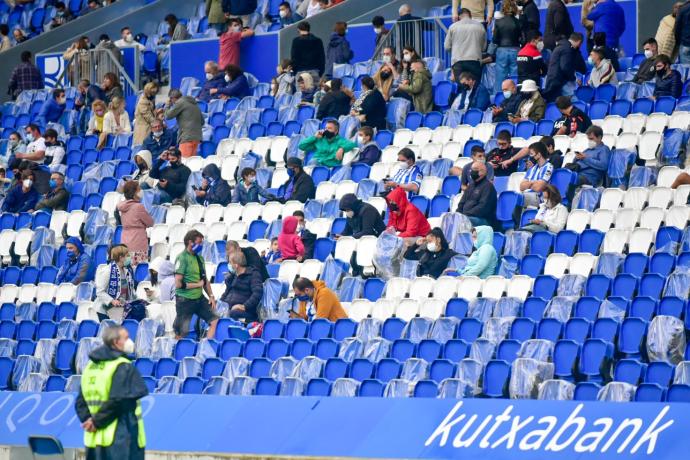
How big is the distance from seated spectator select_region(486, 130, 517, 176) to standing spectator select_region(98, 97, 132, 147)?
281 inches

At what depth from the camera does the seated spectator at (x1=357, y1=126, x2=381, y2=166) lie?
20.8 m

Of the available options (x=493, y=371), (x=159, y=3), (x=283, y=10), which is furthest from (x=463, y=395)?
(x=159, y=3)

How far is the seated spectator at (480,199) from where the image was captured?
1808 centimetres

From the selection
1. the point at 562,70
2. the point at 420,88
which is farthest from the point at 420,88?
the point at 562,70

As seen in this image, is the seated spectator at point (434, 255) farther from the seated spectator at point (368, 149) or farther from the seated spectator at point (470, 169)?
the seated spectator at point (368, 149)

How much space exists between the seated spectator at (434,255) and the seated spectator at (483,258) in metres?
0.34

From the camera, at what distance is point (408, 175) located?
1959 cm

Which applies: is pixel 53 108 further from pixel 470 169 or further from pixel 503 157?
pixel 470 169

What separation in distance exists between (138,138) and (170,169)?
6.77ft

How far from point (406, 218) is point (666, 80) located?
4.01m

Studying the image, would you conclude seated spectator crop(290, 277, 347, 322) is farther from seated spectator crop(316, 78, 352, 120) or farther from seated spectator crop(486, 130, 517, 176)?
seated spectator crop(316, 78, 352, 120)

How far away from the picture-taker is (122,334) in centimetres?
1122

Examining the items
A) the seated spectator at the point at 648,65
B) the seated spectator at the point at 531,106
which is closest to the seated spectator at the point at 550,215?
the seated spectator at the point at 531,106

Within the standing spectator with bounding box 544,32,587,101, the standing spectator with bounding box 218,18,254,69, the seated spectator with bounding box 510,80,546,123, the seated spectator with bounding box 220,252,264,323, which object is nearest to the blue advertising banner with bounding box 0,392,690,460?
the seated spectator with bounding box 220,252,264,323
